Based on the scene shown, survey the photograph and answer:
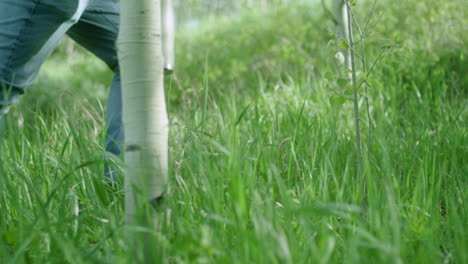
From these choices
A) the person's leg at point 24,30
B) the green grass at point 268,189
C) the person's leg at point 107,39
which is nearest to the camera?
the green grass at point 268,189

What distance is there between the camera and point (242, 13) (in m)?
6.79

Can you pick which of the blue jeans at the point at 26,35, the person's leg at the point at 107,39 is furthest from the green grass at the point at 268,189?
Answer: the blue jeans at the point at 26,35

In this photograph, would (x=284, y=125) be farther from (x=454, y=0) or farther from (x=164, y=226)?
(x=454, y=0)

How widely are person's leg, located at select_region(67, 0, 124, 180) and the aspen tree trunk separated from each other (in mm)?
798

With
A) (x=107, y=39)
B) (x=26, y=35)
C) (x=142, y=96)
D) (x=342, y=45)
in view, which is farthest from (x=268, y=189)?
(x=107, y=39)

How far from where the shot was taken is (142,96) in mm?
855

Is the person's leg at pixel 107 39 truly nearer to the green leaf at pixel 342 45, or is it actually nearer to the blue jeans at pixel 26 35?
the blue jeans at pixel 26 35

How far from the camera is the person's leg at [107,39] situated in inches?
65.6

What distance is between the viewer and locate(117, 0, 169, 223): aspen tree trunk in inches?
33.7

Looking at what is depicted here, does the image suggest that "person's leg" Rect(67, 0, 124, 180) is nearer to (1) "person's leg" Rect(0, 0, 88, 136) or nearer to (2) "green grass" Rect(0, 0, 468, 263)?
(2) "green grass" Rect(0, 0, 468, 263)

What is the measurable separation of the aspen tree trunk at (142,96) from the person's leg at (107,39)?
2.62 ft

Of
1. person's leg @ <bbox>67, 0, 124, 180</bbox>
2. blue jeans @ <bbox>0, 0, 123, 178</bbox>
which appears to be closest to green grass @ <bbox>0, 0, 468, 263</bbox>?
person's leg @ <bbox>67, 0, 124, 180</bbox>

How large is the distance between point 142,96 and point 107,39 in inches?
41.1

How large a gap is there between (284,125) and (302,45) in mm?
2950
